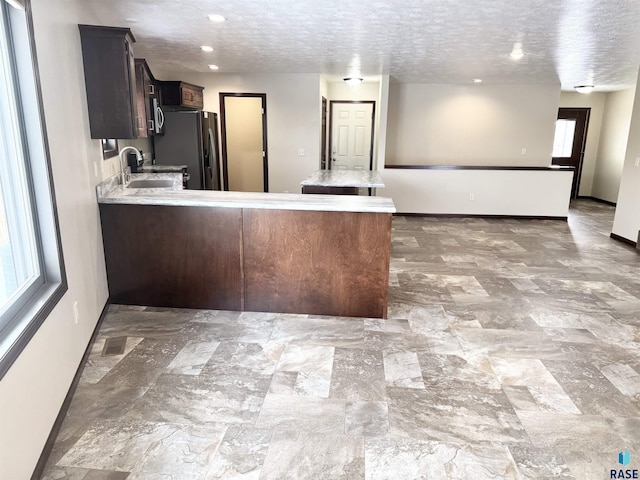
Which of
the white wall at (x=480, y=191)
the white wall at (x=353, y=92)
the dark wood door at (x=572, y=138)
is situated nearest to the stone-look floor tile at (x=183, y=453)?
the white wall at (x=480, y=191)

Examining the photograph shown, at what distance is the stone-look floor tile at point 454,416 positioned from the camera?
2.01m

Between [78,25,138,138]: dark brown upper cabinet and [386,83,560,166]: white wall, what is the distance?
5.63m

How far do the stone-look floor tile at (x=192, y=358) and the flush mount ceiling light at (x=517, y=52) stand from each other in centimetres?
409

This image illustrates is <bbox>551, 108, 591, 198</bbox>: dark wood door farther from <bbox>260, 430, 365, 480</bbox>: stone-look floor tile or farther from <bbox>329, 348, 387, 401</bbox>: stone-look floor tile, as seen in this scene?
<bbox>260, 430, 365, 480</bbox>: stone-look floor tile

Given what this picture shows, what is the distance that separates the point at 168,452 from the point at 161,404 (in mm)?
368

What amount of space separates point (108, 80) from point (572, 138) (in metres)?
9.81

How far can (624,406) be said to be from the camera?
226 centimetres

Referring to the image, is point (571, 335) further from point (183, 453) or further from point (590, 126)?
point (590, 126)

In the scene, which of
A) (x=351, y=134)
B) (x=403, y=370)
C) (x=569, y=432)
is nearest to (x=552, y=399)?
(x=569, y=432)

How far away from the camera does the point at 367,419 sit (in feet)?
6.95

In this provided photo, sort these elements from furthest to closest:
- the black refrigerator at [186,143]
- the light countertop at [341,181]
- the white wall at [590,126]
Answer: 1. the white wall at [590,126]
2. the black refrigerator at [186,143]
3. the light countertop at [341,181]

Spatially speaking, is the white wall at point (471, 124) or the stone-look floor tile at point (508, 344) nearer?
the stone-look floor tile at point (508, 344)

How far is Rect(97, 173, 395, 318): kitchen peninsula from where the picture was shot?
3115 millimetres

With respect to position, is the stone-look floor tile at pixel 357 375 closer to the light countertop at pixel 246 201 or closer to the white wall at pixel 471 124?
the light countertop at pixel 246 201
